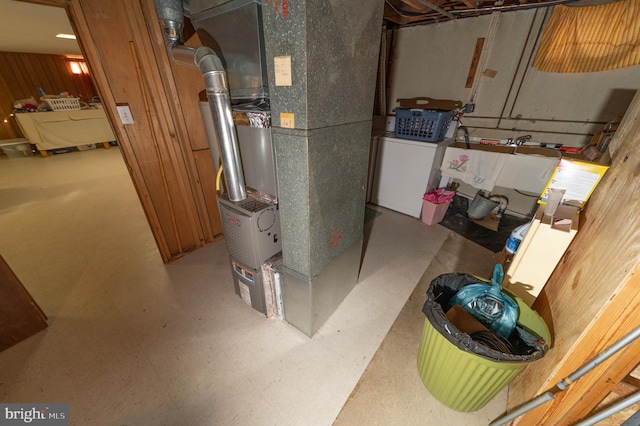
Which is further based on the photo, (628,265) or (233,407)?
(233,407)

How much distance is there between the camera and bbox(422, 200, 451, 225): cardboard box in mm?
2632

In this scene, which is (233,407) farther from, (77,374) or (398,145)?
(398,145)

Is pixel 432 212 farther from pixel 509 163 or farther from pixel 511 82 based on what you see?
pixel 511 82

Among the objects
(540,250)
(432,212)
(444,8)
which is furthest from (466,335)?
(444,8)

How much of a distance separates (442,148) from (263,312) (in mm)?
2493

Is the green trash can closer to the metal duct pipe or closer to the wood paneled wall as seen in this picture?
the metal duct pipe

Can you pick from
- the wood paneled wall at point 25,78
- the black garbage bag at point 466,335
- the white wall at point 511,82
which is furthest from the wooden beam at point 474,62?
the wood paneled wall at point 25,78

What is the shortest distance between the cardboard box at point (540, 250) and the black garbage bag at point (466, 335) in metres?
0.36

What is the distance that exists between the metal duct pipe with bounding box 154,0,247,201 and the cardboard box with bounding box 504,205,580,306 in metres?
1.65

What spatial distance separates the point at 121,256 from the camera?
2.18 meters

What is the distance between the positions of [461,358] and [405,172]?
220 centimetres

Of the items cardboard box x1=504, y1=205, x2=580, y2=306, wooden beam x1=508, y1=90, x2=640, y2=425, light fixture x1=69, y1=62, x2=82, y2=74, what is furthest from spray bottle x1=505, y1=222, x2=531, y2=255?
light fixture x1=69, y1=62, x2=82, y2=74

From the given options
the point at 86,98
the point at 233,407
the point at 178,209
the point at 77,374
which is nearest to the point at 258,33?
the point at 178,209

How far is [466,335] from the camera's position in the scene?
34.6 inches
